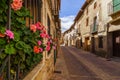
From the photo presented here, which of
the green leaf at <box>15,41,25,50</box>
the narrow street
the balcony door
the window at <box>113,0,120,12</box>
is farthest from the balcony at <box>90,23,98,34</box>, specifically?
the green leaf at <box>15,41,25,50</box>

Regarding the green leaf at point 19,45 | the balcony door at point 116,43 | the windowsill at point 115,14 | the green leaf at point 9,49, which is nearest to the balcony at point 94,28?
the balcony door at point 116,43

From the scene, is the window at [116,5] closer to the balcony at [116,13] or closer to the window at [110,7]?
the balcony at [116,13]

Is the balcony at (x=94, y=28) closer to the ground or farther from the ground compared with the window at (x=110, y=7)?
closer to the ground

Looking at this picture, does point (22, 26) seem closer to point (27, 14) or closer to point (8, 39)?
point (27, 14)

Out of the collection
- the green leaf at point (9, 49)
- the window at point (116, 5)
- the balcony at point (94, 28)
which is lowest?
the green leaf at point (9, 49)

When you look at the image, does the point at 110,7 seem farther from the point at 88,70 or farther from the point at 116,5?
the point at 88,70

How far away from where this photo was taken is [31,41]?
→ 288cm

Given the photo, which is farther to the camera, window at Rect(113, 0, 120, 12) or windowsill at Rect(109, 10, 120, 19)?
windowsill at Rect(109, 10, 120, 19)

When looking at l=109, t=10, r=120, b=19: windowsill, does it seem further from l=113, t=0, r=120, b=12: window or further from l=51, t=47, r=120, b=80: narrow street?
l=51, t=47, r=120, b=80: narrow street

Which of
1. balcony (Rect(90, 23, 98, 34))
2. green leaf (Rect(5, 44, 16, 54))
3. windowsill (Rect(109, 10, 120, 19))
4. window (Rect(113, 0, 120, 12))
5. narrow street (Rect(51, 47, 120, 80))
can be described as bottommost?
narrow street (Rect(51, 47, 120, 80))

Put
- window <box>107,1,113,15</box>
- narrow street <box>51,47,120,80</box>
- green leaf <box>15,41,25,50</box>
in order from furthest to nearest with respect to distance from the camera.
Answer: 1. window <box>107,1,113,15</box>
2. narrow street <box>51,47,120,80</box>
3. green leaf <box>15,41,25,50</box>

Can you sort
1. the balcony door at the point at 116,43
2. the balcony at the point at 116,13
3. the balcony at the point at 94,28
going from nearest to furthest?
the balcony at the point at 116,13 < the balcony door at the point at 116,43 < the balcony at the point at 94,28

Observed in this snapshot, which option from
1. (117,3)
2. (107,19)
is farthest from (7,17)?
(107,19)

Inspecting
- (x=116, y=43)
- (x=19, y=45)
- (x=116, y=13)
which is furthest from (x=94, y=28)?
(x=19, y=45)
